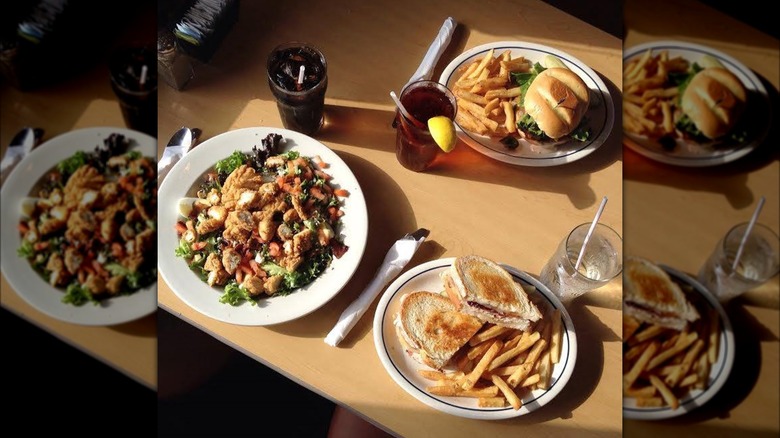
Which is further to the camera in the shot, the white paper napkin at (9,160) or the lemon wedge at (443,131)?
the lemon wedge at (443,131)

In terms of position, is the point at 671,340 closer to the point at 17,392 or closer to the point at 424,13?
the point at 17,392

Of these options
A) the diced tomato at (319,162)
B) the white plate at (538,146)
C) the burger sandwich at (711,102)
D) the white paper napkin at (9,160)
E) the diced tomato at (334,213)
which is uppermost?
the burger sandwich at (711,102)

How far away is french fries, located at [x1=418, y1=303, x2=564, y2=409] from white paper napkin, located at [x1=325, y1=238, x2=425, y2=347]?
0.57ft

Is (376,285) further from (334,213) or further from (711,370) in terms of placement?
(711,370)

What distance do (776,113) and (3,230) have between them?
0.76m

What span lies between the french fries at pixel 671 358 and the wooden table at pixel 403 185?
1.21 ft

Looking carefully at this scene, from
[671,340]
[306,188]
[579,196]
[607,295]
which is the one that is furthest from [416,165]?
[671,340]

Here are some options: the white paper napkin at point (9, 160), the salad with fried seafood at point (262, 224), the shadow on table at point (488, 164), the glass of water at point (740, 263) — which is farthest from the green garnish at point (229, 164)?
the glass of water at point (740, 263)

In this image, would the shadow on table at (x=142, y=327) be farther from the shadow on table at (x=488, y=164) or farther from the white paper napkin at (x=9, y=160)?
the shadow on table at (x=488, y=164)

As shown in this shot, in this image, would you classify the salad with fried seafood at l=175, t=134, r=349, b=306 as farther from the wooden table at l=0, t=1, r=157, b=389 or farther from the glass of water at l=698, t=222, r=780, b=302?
the glass of water at l=698, t=222, r=780, b=302

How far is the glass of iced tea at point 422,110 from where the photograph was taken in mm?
1212

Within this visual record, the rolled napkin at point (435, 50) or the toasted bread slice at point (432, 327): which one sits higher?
the rolled napkin at point (435, 50)

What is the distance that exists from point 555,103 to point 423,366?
2.10 ft

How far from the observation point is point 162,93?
4.25 ft
